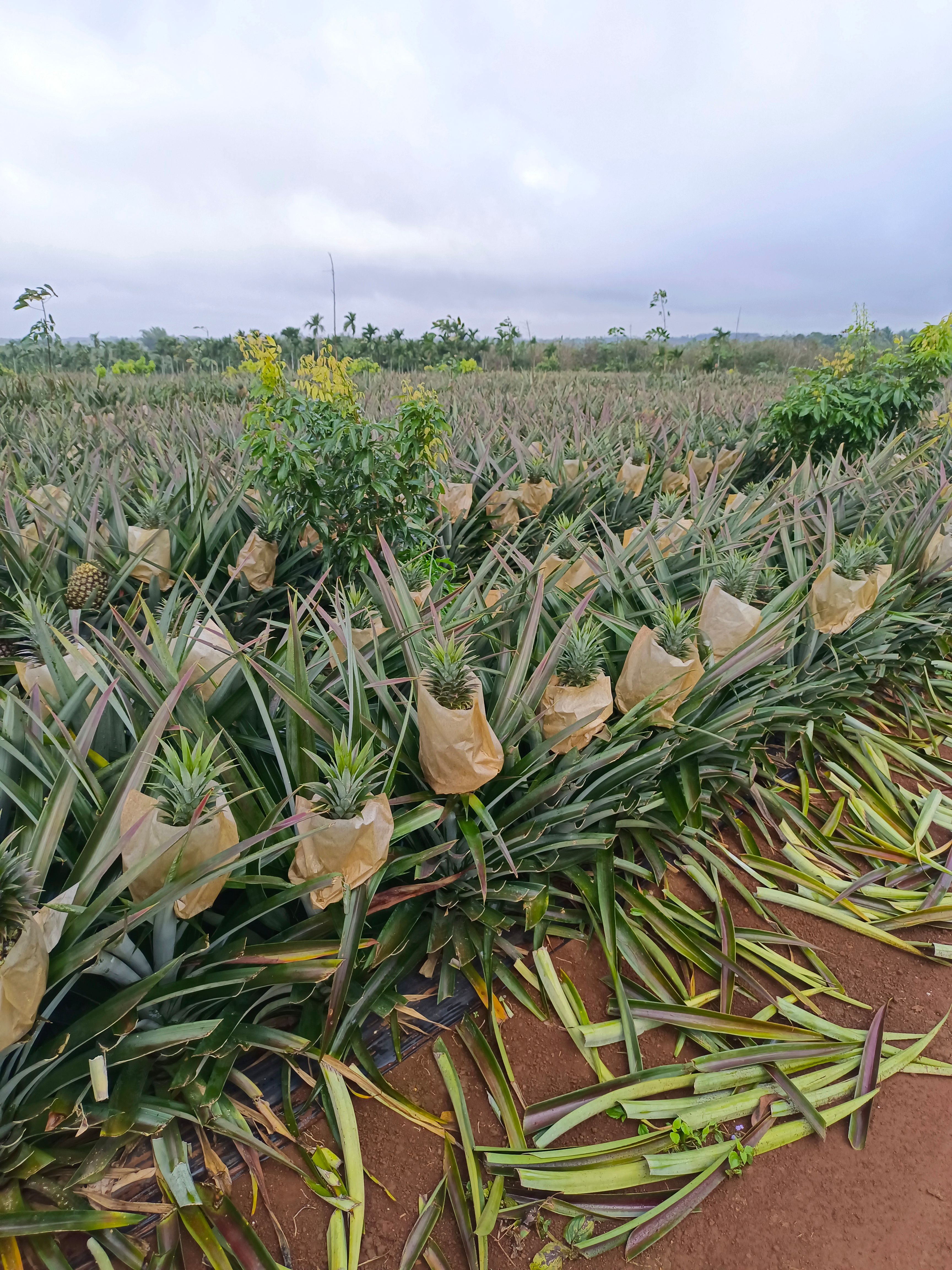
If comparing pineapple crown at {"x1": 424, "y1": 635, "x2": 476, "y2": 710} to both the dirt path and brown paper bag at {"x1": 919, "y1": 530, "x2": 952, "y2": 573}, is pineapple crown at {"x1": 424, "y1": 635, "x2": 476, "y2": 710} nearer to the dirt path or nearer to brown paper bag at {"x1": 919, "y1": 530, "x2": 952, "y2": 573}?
the dirt path

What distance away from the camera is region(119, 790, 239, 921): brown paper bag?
842 millimetres

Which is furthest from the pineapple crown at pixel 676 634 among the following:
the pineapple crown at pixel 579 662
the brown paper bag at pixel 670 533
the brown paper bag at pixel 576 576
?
the brown paper bag at pixel 670 533

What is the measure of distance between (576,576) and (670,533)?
1.56ft

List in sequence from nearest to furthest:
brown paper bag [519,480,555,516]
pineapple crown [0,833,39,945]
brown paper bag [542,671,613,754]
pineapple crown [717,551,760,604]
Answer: pineapple crown [0,833,39,945] < brown paper bag [542,671,613,754] < pineapple crown [717,551,760,604] < brown paper bag [519,480,555,516]

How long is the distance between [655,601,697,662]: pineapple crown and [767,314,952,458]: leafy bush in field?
265 centimetres

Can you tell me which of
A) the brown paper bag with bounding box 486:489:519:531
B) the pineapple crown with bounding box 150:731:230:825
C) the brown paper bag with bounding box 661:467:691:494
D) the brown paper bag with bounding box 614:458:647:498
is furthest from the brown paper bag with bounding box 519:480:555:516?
the pineapple crown with bounding box 150:731:230:825

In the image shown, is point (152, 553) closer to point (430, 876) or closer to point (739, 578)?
point (430, 876)

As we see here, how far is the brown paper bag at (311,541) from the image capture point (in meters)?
2.34

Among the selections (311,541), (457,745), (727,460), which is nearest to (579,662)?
(457,745)

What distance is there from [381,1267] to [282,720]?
0.84 metres

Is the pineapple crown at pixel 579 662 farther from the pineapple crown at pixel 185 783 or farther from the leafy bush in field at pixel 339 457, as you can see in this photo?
the leafy bush in field at pixel 339 457

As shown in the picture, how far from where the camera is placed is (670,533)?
209cm

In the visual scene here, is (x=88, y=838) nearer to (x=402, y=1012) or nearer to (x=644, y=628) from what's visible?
(x=402, y=1012)

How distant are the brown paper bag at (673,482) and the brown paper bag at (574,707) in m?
2.28
